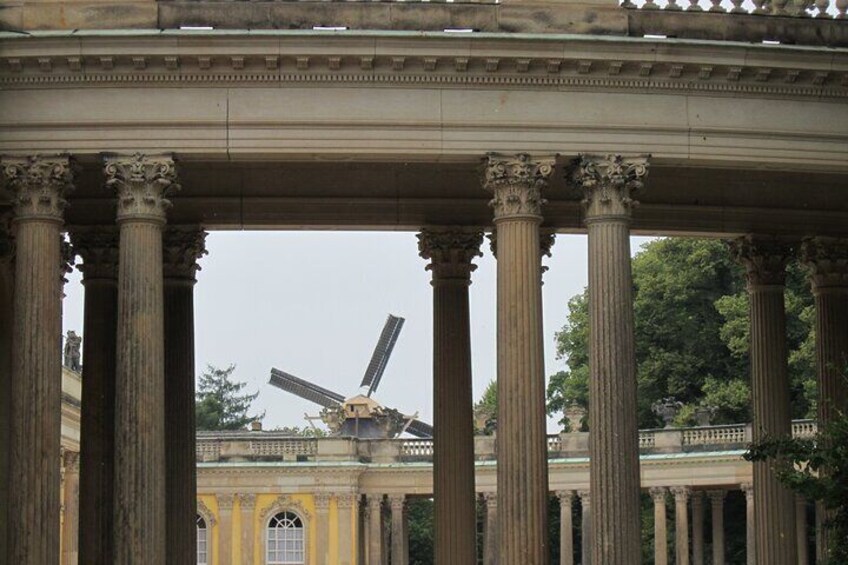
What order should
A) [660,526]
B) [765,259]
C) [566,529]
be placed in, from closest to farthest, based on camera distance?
[765,259], [660,526], [566,529]

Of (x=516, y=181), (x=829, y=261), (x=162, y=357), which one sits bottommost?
(x=162, y=357)

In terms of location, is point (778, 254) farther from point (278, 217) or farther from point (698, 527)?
point (698, 527)

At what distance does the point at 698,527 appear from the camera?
6171 inches

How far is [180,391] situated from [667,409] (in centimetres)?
8505

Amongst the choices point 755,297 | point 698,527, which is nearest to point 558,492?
point 698,527

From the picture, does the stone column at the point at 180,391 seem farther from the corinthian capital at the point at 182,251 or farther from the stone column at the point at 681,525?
the stone column at the point at 681,525

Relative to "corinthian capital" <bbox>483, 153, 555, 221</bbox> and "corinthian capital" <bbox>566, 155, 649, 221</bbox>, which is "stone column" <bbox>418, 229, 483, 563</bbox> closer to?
"corinthian capital" <bbox>483, 153, 555, 221</bbox>

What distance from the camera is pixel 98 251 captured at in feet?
249

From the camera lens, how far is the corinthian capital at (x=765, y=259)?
260 feet

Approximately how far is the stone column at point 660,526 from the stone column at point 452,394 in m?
75.3

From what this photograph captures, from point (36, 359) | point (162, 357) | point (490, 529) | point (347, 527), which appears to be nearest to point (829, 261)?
point (162, 357)

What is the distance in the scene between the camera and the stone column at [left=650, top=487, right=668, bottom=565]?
488ft

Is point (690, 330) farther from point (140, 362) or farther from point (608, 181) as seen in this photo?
point (140, 362)

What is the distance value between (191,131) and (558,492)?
97.1 meters
